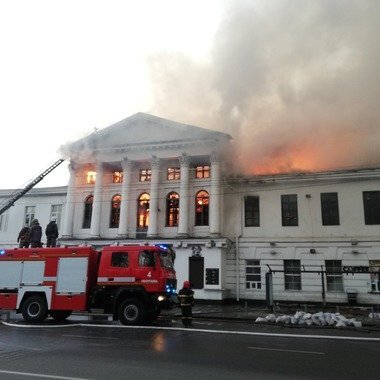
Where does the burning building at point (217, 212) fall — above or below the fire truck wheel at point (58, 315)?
above

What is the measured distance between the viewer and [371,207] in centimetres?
2261

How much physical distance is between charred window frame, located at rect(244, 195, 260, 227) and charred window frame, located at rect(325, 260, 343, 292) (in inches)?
193

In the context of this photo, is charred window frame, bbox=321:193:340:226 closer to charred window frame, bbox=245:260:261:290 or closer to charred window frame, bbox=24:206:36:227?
charred window frame, bbox=245:260:261:290

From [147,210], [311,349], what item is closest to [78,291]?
[311,349]

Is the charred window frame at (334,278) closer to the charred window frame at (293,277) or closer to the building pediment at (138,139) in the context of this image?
the charred window frame at (293,277)

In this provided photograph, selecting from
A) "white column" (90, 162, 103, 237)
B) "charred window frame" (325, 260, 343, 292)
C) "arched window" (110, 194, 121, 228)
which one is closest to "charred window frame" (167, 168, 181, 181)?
"arched window" (110, 194, 121, 228)

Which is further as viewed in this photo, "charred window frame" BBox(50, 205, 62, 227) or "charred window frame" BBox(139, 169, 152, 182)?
"charred window frame" BBox(50, 205, 62, 227)

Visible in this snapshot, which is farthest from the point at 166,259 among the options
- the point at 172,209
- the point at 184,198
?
the point at 172,209

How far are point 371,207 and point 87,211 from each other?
19441 millimetres

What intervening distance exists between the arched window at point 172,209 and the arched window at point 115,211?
386 centimetres

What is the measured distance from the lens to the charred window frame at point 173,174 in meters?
27.4

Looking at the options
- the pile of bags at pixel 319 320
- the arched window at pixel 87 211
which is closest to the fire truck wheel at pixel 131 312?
the pile of bags at pixel 319 320

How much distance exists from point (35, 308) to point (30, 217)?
1754cm

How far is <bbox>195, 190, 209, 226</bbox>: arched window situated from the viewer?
85.4 feet
